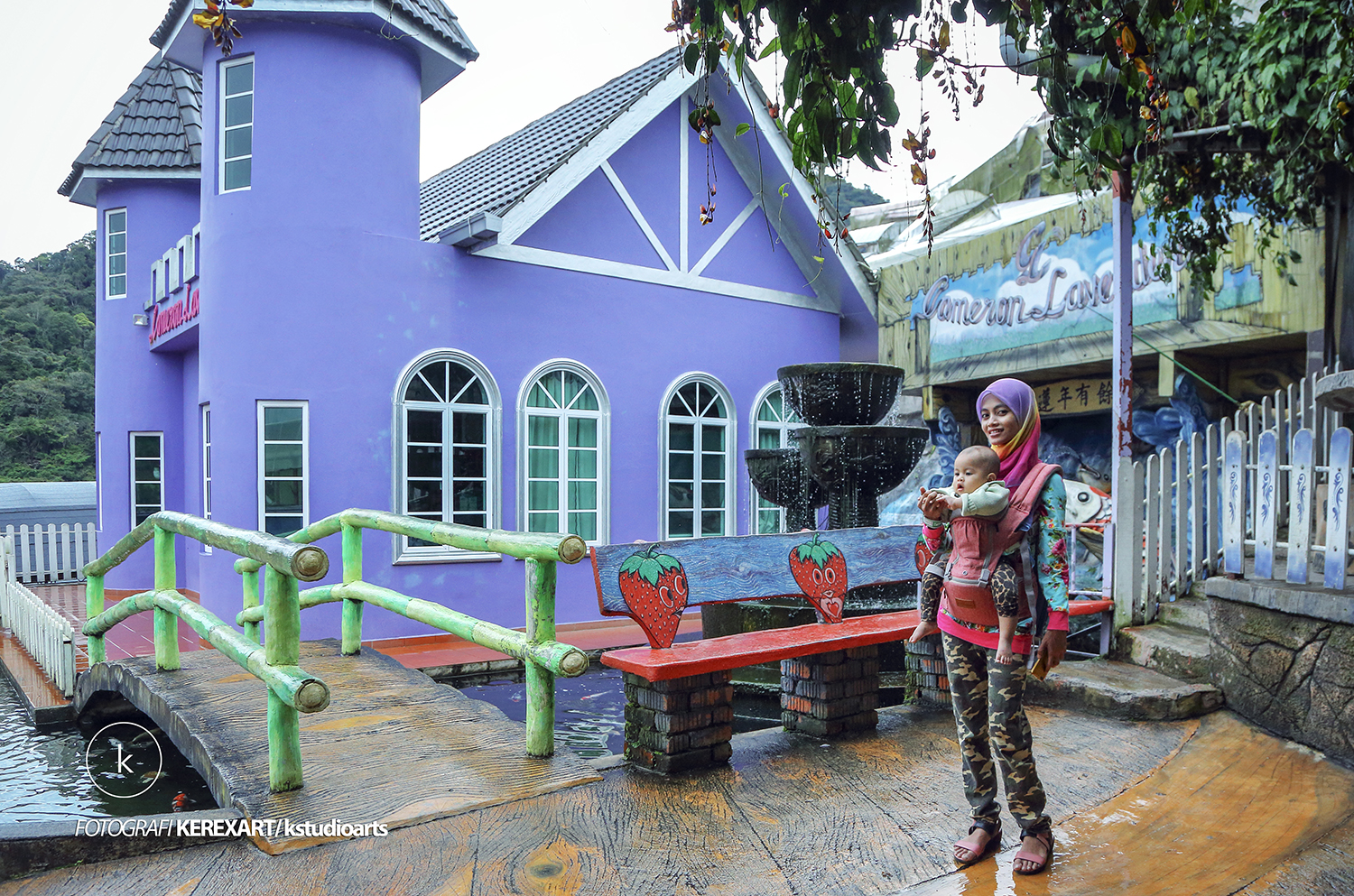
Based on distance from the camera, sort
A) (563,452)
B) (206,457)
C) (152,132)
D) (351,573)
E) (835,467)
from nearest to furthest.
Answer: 1. (351,573)
2. (835,467)
3. (563,452)
4. (206,457)
5. (152,132)

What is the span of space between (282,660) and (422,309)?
19.3 ft

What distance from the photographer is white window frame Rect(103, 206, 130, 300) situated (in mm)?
12930

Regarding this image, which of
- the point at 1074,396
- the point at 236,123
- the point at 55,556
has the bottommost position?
the point at 55,556

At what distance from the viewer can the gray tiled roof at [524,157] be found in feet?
32.0

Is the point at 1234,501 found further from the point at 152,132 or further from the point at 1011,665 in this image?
the point at 152,132

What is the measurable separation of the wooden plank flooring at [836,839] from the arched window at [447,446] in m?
5.50

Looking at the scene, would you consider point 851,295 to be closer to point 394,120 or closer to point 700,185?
point 700,185

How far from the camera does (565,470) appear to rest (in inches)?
398

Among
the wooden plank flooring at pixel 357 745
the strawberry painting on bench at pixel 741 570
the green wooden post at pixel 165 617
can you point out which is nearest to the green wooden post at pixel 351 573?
the wooden plank flooring at pixel 357 745

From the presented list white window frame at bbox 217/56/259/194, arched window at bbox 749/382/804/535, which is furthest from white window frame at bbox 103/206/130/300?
arched window at bbox 749/382/804/535

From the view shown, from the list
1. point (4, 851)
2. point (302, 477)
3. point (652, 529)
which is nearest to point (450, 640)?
point (302, 477)

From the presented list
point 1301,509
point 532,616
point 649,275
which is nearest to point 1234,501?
point 1301,509

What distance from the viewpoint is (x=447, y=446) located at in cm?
938

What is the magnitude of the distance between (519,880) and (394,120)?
8.01 meters
